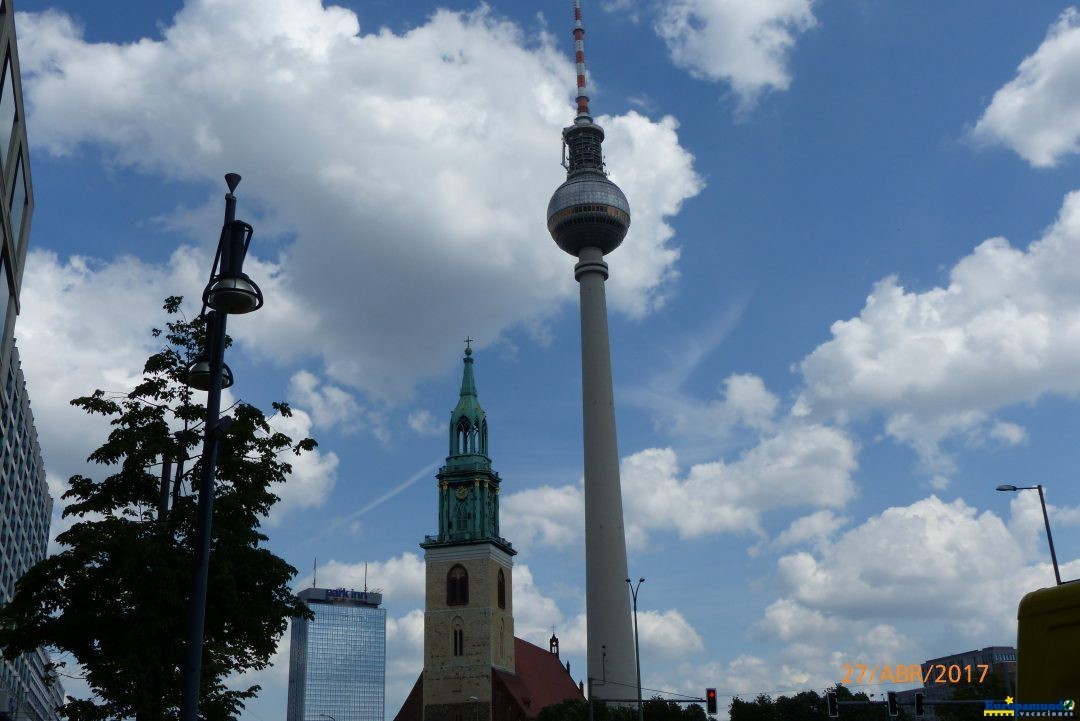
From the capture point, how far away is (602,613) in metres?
93.9

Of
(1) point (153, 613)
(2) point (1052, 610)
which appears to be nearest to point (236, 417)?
(1) point (153, 613)

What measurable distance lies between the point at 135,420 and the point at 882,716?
75.5 m

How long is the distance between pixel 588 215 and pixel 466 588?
1602 inches

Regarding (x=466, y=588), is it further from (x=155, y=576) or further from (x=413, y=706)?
(x=155, y=576)

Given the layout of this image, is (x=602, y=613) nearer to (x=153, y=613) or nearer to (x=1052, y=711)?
(x=153, y=613)

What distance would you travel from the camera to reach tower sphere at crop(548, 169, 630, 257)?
110500 millimetres

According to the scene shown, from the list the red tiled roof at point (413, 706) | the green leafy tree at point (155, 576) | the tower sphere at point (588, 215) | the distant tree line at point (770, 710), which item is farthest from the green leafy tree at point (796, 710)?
the green leafy tree at point (155, 576)

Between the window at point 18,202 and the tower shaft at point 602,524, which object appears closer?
the window at point 18,202

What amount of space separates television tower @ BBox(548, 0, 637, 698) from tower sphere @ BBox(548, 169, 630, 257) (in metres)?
0.11

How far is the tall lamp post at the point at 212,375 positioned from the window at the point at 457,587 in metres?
88.0

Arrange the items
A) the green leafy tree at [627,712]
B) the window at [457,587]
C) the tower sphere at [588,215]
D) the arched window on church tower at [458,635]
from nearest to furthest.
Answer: the green leafy tree at [627,712] → the arched window on church tower at [458,635] → the window at [457,587] → the tower sphere at [588,215]

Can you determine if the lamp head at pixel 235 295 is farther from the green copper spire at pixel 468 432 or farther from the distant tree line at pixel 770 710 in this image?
the green copper spire at pixel 468 432

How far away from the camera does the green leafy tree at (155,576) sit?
73.5 ft

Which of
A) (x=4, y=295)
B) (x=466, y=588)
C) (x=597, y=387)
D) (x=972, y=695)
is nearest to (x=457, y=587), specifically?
(x=466, y=588)
